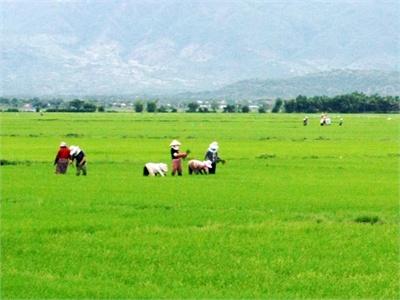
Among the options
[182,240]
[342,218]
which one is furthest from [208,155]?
[182,240]

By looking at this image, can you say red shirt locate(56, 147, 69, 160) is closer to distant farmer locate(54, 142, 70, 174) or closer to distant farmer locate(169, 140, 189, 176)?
distant farmer locate(54, 142, 70, 174)

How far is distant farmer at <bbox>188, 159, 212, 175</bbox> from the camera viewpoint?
26.7m

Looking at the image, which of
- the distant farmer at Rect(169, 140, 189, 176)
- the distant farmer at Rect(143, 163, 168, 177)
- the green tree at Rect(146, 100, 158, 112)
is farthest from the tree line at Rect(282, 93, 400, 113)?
the distant farmer at Rect(143, 163, 168, 177)

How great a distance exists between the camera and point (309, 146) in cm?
4325

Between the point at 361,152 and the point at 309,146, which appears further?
the point at 309,146

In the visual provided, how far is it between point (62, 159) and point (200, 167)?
13.2ft

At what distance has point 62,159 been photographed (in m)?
26.0

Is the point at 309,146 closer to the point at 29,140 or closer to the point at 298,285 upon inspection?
the point at 29,140

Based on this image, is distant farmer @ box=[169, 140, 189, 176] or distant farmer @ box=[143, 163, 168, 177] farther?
distant farmer @ box=[143, 163, 168, 177]

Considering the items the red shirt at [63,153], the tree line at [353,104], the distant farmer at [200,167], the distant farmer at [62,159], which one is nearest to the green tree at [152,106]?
the tree line at [353,104]

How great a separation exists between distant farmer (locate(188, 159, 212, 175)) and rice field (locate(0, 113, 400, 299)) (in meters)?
0.59

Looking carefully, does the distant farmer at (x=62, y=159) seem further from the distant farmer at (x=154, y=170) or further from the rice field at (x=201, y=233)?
the distant farmer at (x=154, y=170)

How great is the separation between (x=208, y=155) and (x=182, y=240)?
1263 centimetres

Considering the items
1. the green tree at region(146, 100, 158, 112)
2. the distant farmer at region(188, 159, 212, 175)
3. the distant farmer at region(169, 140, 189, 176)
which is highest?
the distant farmer at region(169, 140, 189, 176)
